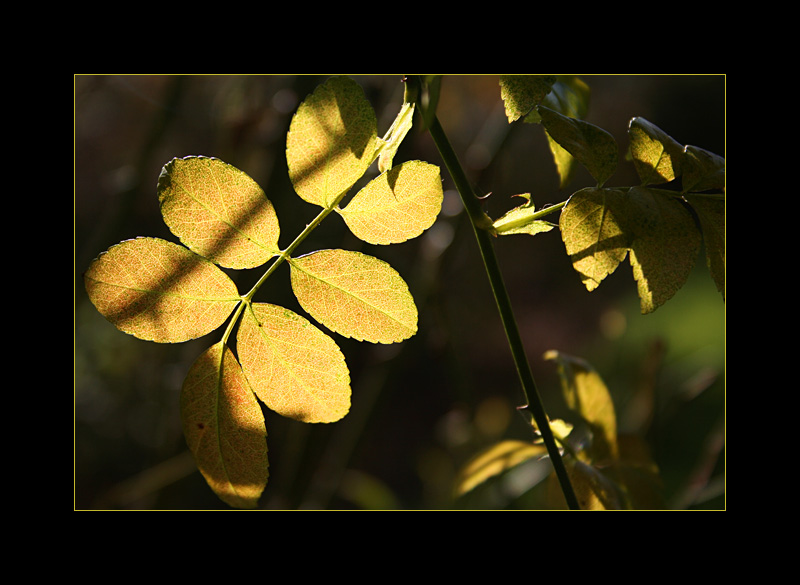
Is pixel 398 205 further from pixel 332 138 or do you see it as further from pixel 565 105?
pixel 565 105

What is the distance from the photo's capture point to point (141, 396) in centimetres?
192

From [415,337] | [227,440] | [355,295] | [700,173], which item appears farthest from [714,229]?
[415,337]

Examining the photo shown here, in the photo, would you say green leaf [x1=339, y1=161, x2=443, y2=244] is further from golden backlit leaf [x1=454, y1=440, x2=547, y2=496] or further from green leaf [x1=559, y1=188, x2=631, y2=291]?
golden backlit leaf [x1=454, y1=440, x2=547, y2=496]

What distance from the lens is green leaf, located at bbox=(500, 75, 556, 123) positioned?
41 centimetres

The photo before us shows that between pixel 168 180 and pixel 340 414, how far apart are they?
19 centimetres

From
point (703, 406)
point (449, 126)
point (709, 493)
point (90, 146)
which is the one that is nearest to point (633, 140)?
point (709, 493)

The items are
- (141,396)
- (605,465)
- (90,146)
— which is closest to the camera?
(605,465)

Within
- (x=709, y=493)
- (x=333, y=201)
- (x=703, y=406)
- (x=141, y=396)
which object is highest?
(x=333, y=201)

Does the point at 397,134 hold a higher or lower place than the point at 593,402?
higher

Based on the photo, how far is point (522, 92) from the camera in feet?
1.39

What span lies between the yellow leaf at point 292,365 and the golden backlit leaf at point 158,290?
0.03 meters

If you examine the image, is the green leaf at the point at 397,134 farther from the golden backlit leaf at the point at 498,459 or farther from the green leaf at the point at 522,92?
the golden backlit leaf at the point at 498,459

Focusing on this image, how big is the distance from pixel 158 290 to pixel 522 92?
0.28 meters

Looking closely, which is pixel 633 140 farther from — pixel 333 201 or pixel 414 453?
pixel 414 453
